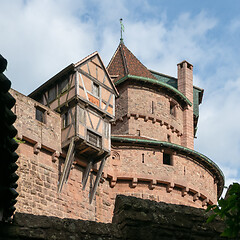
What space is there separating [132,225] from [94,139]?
19.0 meters

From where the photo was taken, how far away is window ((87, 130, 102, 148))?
25806mm

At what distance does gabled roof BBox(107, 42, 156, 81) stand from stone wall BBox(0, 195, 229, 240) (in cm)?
2686

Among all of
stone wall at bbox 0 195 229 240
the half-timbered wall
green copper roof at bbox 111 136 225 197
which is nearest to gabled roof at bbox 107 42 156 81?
green copper roof at bbox 111 136 225 197

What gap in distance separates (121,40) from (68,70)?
13.5m

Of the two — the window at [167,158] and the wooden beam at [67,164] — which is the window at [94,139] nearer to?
the wooden beam at [67,164]

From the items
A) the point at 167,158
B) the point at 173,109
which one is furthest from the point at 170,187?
the point at 173,109

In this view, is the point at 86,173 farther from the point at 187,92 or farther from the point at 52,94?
the point at 187,92

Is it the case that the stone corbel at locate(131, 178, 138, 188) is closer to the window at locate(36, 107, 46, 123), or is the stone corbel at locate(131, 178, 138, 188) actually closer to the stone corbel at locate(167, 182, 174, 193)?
the stone corbel at locate(167, 182, 174, 193)

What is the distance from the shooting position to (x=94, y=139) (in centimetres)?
2611

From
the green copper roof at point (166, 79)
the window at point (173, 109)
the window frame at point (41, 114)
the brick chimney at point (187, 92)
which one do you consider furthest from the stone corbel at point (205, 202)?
the window frame at point (41, 114)

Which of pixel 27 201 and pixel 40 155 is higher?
pixel 40 155

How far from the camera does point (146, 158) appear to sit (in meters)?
29.3

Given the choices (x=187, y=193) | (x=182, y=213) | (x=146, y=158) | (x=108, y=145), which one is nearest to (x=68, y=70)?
(x=108, y=145)

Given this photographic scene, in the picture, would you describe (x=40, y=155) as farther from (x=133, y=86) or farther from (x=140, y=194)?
(x=133, y=86)
